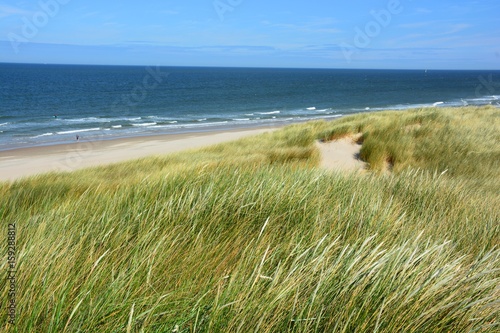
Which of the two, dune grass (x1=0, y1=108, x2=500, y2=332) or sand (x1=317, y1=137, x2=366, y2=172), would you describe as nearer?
dune grass (x1=0, y1=108, x2=500, y2=332)

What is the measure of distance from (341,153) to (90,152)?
13.5m

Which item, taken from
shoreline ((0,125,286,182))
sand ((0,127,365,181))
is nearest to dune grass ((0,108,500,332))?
sand ((0,127,365,181))

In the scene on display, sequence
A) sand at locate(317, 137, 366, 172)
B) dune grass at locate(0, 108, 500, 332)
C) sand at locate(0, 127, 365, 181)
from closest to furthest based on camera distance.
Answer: dune grass at locate(0, 108, 500, 332), sand at locate(317, 137, 366, 172), sand at locate(0, 127, 365, 181)

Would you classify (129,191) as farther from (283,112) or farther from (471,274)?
(283,112)

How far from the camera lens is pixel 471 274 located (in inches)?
87.3

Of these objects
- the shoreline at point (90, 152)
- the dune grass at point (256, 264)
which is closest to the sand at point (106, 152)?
the shoreline at point (90, 152)

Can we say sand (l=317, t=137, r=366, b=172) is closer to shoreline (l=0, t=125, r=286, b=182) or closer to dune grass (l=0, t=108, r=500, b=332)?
dune grass (l=0, t=108, r=500, b=332)

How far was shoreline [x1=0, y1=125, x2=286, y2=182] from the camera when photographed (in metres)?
15.6

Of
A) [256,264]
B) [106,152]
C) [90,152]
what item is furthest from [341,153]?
[90,152]

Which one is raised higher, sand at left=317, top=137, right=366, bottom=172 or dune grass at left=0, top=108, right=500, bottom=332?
dune grass at left=0, top=108, right=500, bottom=332

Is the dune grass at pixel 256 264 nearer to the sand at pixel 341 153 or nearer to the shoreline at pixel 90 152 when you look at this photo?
the sand at pixel 341 153

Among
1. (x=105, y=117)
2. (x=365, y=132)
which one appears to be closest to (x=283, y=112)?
(x=105, y=117)

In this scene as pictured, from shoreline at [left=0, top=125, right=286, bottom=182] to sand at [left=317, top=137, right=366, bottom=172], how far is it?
6.36 metres

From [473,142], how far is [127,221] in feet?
29.7
